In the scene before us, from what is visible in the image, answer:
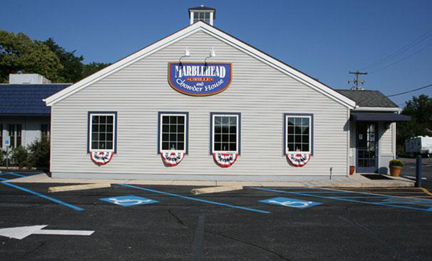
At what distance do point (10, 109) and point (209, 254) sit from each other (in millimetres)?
18440

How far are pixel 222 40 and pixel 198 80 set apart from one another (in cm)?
211

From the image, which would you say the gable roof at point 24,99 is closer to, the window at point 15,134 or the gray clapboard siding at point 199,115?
the window at point 15,134

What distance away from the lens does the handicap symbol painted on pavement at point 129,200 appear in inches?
395

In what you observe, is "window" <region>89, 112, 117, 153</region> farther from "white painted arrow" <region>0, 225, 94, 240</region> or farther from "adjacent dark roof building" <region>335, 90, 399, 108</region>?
"adjacent dark roof building" <region>335, 90, 399, 108</region>

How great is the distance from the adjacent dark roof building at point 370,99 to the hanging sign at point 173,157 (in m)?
9.58

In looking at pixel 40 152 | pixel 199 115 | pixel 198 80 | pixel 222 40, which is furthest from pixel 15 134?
pixel 222 40

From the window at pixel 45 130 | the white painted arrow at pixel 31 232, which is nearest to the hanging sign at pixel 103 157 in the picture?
the window at pixel 45 130

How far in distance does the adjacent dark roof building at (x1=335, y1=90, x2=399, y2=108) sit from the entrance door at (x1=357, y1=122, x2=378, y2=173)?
1.30m

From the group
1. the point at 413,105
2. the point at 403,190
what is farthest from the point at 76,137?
the point at 413,105

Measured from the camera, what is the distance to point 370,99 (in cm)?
1834

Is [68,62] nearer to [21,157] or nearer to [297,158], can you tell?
[21,157]

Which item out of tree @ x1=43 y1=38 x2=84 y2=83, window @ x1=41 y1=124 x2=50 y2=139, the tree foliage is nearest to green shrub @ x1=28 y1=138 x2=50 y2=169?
window @ x1=41 y1=124 x2=50 y2=139

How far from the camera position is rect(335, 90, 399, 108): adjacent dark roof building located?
17.5m

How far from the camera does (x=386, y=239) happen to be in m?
6.83
